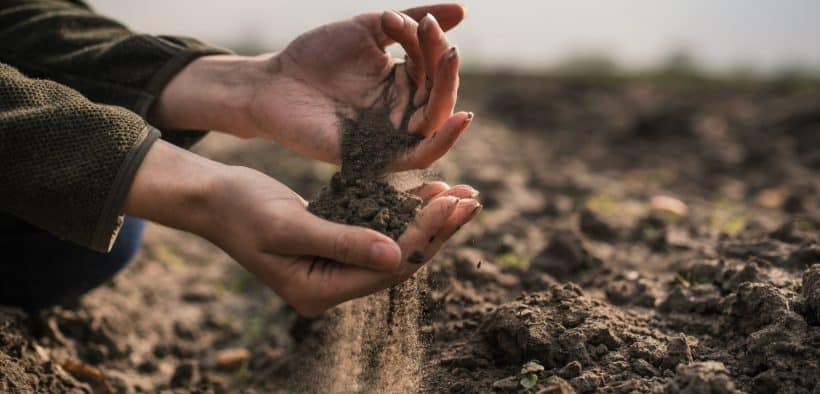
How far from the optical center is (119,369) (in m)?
2.73

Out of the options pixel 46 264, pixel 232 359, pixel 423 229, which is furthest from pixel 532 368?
pixel 46 264

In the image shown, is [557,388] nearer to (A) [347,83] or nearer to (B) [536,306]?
(B) [536,306]

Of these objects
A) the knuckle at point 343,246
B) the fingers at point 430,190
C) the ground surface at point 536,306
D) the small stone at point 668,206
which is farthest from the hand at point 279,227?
the small stone at point 668,206

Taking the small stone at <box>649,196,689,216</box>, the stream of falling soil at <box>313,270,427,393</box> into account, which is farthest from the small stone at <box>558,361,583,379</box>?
the small stone at <box>649,196,689,216</box>

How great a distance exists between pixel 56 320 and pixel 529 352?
1.78m

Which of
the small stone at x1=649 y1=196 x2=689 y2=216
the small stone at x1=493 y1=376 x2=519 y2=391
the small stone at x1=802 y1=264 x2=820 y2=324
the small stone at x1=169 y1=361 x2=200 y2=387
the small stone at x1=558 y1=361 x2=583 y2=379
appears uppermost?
the small stone at x1=802 y1=264 x2=820 y2=324

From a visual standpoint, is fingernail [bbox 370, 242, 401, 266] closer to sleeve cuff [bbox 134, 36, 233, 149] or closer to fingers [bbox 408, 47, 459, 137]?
fingers [bbox 408, 47, 459, 137]

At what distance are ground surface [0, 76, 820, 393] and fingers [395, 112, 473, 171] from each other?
0.35m

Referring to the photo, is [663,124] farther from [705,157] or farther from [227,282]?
[227,282]

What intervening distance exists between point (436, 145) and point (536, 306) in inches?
20.5

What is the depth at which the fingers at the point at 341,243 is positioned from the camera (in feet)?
5.45

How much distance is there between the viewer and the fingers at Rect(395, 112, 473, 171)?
2.00m

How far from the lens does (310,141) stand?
232 cm

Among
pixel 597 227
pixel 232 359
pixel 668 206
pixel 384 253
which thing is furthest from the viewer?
pixel 668 206
